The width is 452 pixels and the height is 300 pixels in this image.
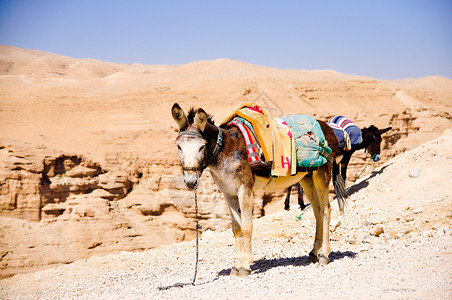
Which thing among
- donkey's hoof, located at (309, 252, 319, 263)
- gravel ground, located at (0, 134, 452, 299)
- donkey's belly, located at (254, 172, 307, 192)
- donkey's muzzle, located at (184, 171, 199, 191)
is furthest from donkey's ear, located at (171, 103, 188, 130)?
donkey's hoof, located at (309, 252, 319, 263)

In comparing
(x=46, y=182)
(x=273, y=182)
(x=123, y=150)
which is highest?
(x=273, y=182)

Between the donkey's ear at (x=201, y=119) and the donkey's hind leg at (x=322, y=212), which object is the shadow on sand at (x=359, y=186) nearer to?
the donkey's hind leg at (x=322, y=212)

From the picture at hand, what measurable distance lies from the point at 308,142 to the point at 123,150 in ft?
92.9

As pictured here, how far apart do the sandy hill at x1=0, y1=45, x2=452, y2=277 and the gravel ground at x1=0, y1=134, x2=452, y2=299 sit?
419 inches

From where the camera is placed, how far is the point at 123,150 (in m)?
33.8

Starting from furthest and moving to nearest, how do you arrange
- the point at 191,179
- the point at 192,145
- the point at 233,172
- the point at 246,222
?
the point at 246,222, the point at 233,172, the point at 192,145, the point at 191,179

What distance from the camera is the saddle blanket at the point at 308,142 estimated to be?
7086 mm

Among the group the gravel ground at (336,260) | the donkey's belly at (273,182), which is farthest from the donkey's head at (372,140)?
the donkey's belly at (273,182)

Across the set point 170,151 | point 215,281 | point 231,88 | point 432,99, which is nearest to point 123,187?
point 170,151

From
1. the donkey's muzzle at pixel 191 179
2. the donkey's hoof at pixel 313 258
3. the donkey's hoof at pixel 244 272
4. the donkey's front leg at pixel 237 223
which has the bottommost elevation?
the donkey's hoof at pixel 313 258

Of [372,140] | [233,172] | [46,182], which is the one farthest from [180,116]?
[46,182]

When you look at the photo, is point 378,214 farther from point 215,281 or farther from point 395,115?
point 395,115

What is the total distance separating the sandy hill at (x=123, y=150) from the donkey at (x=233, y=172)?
670 inches

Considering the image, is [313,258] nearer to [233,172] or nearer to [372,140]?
[233,172]
